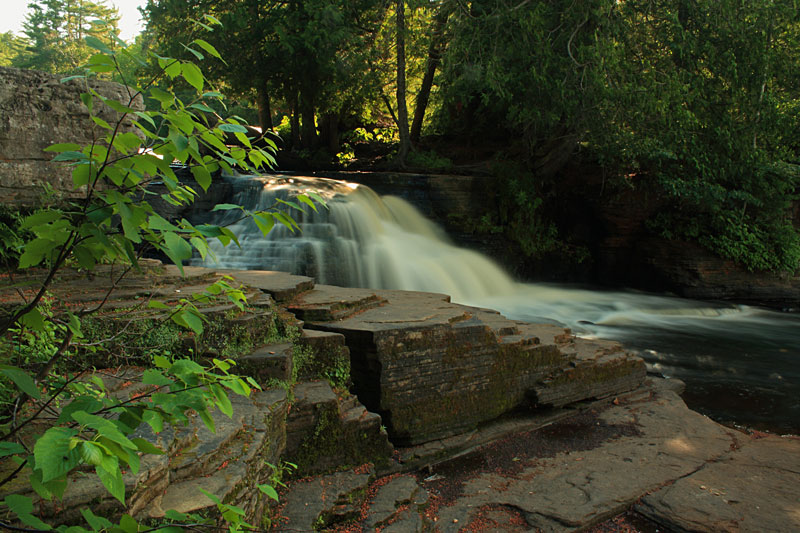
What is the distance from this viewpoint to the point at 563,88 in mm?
11188

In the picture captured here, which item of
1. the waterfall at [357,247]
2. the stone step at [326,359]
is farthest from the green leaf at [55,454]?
the waterfall at [357,247]

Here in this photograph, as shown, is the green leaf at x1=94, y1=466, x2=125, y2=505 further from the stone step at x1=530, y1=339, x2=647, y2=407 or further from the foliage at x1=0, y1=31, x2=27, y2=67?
the foliage at x1=0, y1=31, x2=27, y2=67

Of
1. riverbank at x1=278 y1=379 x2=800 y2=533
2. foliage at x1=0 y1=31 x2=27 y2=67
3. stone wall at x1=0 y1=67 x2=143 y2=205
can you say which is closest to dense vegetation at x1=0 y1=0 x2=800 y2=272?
riverbank at x1=278 y1=379 x2=800 y2=533

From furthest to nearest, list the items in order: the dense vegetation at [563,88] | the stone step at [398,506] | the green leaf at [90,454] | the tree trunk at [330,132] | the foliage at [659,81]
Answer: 1. the tree trunk at [330,132]
2. the dense vegetation at [563,88]
3. the foliage at [659,81]
4. the stone step at [398,506]
5. the green leaf at [90,454]

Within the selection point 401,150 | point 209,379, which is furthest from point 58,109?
point 401,150

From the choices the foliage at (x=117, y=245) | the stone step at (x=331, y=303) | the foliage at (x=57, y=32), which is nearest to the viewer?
the foliage at (x=117, y=245)

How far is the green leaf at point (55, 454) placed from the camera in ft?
3.83

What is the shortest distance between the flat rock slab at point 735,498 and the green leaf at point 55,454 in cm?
403

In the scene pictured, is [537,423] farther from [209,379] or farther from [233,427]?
[209,379]

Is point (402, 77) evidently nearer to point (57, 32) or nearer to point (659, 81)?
point (659, 81)

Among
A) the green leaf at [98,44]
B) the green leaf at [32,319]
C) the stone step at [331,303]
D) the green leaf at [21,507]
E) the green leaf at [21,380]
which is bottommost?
the stone step at [331,303]

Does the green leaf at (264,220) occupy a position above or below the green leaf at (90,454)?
above

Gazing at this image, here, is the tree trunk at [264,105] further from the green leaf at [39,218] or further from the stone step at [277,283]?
the green leaf at [39,218]

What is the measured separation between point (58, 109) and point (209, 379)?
3987 millimetres
